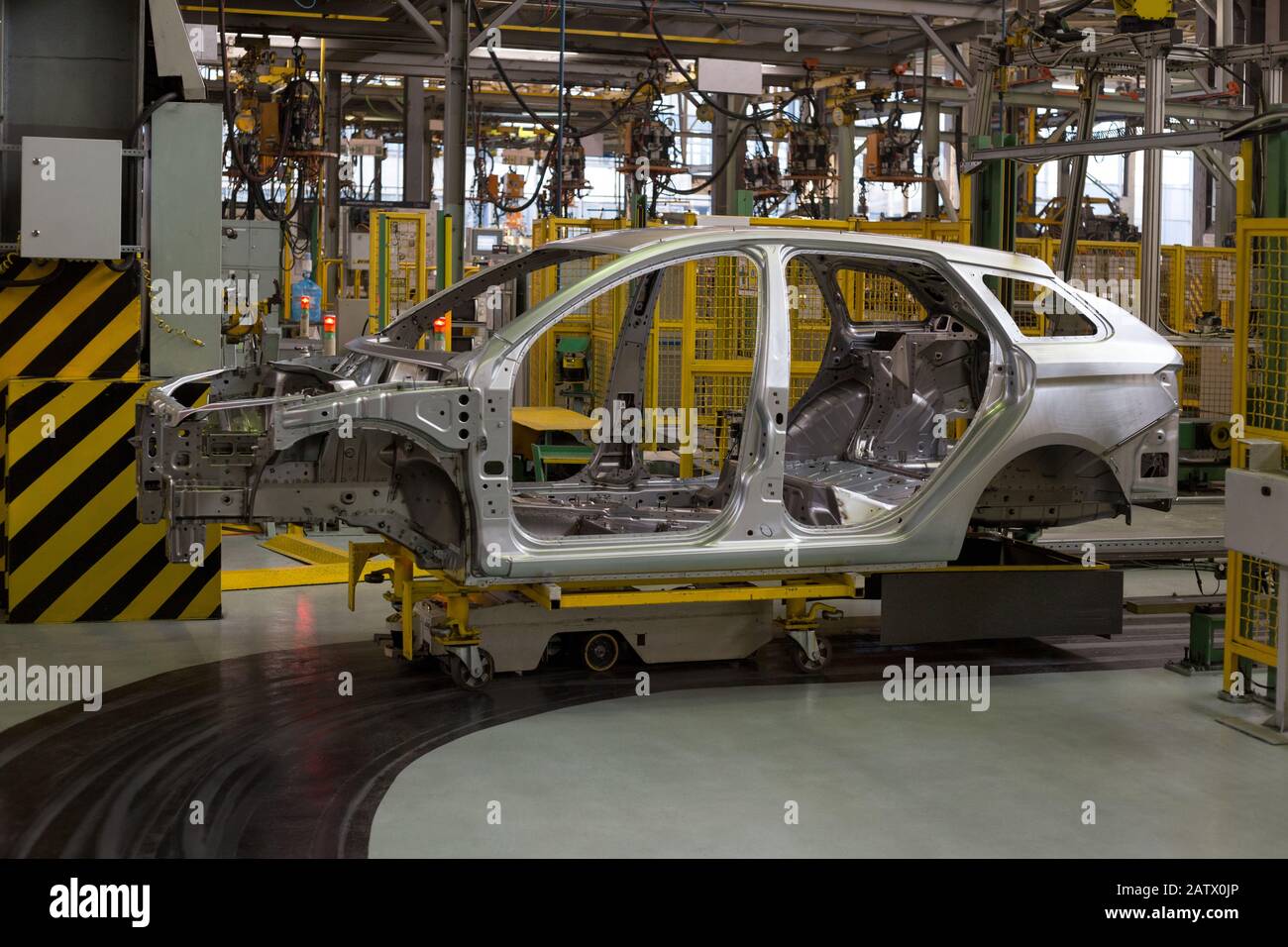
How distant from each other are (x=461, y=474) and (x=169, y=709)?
1.35 m

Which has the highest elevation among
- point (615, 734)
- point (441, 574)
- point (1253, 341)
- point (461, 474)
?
point (1253, 341)

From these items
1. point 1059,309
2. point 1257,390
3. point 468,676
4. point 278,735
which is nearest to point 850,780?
point 468,676

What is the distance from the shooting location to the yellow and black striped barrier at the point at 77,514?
657cm

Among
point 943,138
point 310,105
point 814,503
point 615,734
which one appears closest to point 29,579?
point 615,734

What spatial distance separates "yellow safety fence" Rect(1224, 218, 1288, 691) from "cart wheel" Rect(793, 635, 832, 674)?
153 centimetres

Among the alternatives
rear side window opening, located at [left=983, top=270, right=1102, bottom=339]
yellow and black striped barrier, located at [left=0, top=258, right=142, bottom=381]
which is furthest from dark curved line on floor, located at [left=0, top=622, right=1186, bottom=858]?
yellow and black striped barrier, located at [left=0, top=258, right=142, bottom=381]

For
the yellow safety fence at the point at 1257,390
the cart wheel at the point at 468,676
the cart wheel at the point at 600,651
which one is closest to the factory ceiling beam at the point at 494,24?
the cart wheel at the point at 600,651

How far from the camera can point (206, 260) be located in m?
6.88

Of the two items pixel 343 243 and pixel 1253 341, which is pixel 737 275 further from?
pixel 343 243

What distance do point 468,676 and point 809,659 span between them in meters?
1.38

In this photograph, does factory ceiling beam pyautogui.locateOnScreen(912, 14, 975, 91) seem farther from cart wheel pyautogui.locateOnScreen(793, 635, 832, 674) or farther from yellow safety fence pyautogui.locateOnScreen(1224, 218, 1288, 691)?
cart wheel pyautogui.locateOnScreen(793, 635, 832, 674)

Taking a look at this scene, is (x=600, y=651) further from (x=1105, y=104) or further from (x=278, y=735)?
(x=1105, y=104)

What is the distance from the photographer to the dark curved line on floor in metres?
4.05

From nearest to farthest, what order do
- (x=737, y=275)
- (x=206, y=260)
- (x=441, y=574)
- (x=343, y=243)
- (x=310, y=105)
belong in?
(x=441, y=574)
(x=206, y=260)
(x=737, y=275)
(x=310, y=105)
(x=343, y=243)
